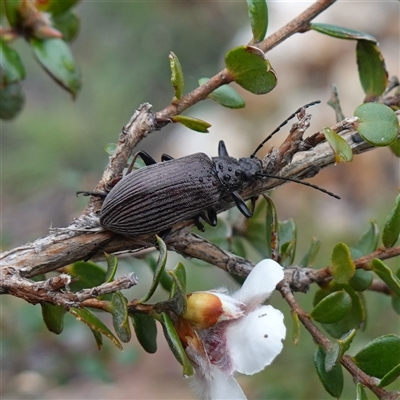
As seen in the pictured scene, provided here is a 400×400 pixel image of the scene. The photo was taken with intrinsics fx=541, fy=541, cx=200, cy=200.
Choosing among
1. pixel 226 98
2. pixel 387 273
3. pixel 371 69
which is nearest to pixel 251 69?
pixel 226 98

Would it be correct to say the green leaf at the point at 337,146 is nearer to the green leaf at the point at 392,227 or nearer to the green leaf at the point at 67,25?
the green leaf at the point at 392,227

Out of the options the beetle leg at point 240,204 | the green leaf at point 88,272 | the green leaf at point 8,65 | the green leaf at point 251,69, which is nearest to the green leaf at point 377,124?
the green leaf at point 251,69

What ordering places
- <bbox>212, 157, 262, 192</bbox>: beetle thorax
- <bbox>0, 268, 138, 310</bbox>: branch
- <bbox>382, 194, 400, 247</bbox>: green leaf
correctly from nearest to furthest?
<bbox>0, 268, 138, 310</bbox>: branch
<bbox>382, 194, 400, 247</bbox>: green leaf
<bbox>212, 157, 262, 192</bbox>: beetle thorax

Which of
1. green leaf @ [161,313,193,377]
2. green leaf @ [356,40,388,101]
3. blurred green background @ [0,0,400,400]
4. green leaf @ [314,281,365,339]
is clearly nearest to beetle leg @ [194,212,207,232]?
green leaf @ [314,281,365,339]

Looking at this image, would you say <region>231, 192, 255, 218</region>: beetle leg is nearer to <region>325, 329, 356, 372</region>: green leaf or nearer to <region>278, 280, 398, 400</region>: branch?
<region>278, 280, 398, 400</region>: branch

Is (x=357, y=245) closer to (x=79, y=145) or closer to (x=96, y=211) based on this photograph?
(x=96, y=211)

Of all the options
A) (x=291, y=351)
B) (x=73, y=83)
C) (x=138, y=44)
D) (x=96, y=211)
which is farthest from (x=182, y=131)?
(x=96, y=211)
